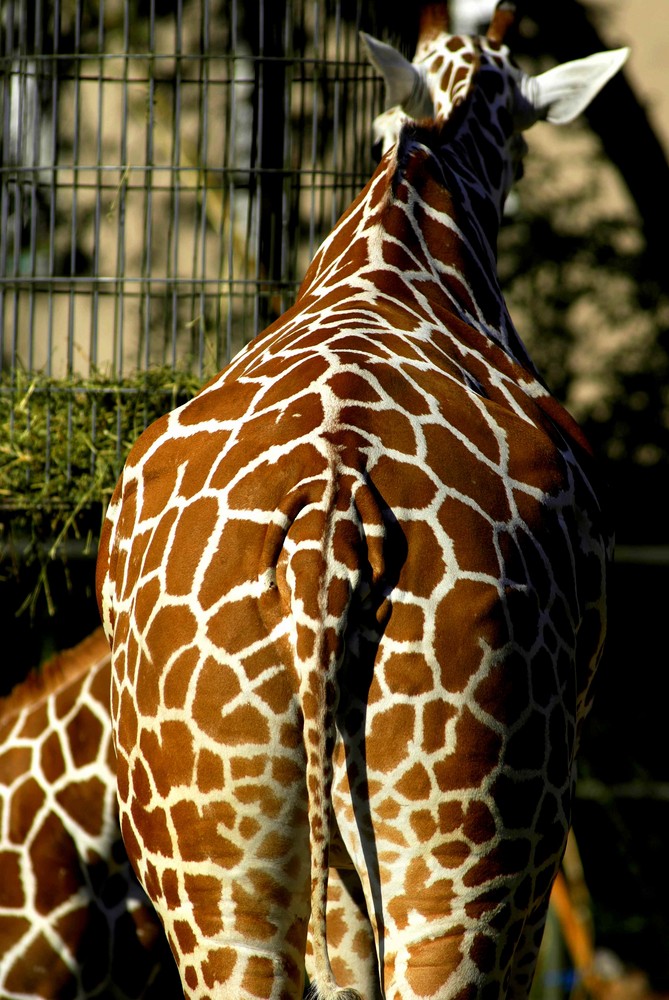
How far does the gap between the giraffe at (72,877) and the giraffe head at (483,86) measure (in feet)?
6.56

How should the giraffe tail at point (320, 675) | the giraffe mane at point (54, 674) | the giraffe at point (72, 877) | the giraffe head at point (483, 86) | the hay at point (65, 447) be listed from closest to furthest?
the giraffe tail at point (320, 675)
the giraffe at point (72, 877)
the giraffe mane at point (54, 674)
the giraffe head at point (483, 86)
the hay at point (65, 447)

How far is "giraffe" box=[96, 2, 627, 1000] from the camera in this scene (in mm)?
2072

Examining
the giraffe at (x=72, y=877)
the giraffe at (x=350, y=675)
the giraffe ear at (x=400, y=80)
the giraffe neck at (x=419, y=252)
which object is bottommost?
the giraffe at (x=72, y=877)

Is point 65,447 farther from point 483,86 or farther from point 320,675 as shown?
point 320,675

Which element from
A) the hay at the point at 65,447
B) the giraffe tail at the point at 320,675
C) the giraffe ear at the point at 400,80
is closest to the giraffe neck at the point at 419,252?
Answer: the giraffe ear at the point at 400,80

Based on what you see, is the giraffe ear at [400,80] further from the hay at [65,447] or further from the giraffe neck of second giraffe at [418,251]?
the hay at [65,447]

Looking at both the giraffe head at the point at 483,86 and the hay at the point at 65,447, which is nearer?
the giraffe head at the point at 483,86

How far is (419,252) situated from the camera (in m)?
3.01

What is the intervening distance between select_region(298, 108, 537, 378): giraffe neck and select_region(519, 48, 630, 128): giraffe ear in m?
0.87

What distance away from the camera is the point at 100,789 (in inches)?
132

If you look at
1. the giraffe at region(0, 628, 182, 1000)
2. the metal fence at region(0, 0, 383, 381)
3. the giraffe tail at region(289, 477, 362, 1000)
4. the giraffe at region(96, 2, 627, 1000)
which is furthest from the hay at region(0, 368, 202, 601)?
the giraffe tail at region(289, 477, 362, 1000)

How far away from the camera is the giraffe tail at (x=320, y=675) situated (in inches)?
80.0

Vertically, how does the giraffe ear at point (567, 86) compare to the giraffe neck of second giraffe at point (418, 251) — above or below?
above

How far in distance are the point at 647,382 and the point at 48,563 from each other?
181 inches
